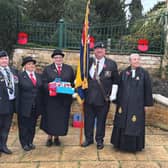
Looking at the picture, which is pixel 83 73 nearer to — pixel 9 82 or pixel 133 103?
pixel 133 103

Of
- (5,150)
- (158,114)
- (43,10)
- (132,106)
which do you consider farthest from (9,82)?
(43,10)

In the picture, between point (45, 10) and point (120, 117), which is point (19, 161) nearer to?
point (120, 117)

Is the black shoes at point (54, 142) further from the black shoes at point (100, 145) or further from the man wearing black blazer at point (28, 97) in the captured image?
the black shoes at point (100, 145)

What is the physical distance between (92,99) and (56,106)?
625 millimetres

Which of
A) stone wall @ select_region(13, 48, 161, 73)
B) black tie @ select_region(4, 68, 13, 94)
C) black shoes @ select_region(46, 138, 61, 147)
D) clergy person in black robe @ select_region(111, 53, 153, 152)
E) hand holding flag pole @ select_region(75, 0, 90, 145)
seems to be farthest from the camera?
stone wall @ select_region(13, 48, 161, 73)

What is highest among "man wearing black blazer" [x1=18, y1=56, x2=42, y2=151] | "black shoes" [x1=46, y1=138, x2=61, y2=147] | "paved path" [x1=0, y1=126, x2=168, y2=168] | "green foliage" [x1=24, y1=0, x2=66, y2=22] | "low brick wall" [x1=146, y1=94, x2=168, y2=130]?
"green foliage" [x1=24, y1=0, x2=66, y2=22]

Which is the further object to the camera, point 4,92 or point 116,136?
point 116,136

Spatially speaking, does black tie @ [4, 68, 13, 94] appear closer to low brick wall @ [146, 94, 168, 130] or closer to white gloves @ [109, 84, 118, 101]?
white gloves @ [109, 84, 118, 101]

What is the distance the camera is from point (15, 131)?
7578 millimetres

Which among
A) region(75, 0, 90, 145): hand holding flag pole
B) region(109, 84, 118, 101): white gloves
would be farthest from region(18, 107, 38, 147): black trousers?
region(109, 84, 118, 101): white gloves

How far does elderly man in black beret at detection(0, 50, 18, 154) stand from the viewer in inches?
222

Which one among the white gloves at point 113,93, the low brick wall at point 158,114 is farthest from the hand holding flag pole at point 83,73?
the low brick wall at point 158,114

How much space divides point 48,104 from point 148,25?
624 cm

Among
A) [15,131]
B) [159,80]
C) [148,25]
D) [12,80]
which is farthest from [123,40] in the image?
[12,80]
